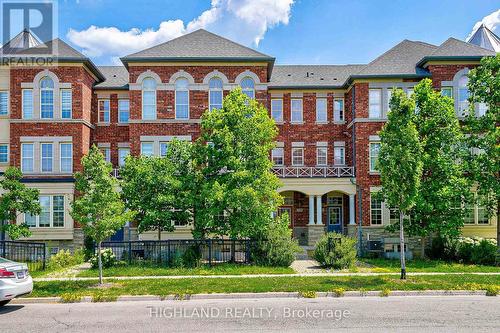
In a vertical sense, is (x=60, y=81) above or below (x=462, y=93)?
above

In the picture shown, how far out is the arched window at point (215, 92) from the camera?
2797 centimetres

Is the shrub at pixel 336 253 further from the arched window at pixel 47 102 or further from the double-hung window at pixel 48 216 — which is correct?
the arched window at pixel 47 102

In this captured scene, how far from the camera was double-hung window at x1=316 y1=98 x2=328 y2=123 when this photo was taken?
100ft

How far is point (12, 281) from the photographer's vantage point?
460 inches

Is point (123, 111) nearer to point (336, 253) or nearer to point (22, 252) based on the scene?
point (22, 252)

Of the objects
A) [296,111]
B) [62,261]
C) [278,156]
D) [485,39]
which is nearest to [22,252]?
[62,261]

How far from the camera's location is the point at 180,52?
27.8 metres

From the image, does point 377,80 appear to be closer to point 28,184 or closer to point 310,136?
point 310,136

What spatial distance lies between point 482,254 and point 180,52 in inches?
799

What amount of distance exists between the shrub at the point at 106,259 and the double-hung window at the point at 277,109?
15.8 meters

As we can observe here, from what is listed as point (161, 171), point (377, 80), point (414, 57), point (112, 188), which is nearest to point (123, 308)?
point (112, 188)

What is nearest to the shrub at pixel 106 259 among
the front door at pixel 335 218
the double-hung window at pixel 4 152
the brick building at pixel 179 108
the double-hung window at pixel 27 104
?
the brick building at pixel 179 108

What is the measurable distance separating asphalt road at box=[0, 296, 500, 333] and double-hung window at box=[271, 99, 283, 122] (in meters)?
18.8

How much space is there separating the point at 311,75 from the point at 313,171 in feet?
25.1
